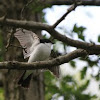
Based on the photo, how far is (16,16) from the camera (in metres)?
5.23

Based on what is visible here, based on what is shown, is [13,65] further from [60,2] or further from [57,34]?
[60,2]

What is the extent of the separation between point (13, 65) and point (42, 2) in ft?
6.68

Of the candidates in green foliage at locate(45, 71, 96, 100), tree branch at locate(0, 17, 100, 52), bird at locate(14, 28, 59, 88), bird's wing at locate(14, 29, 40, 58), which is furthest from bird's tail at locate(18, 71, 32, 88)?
tree branch at locate(0, 17, 100, 52)

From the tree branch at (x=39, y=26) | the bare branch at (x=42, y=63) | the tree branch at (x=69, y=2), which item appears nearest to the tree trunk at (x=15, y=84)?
the tree branch at (x=69, y=2)

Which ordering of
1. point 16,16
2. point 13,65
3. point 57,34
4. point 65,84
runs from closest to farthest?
point 57,34
point 13,65
point 16,16
point 65,84

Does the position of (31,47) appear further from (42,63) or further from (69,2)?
(42,63)

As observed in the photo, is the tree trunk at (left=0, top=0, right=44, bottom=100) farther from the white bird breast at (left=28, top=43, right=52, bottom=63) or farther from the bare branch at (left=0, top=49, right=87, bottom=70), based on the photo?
the bare branch at (left=0, top=49, right=87, bottom=70)

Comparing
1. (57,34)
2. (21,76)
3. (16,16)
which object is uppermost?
(57,34)

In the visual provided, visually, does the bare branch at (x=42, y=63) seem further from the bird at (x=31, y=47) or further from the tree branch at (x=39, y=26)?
the bird at (x=31, y=47)

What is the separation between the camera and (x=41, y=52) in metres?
4.26

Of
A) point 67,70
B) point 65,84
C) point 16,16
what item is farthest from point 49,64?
point 67,70

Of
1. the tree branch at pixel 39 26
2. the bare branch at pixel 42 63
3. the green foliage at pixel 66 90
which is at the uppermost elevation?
the tree branch at pixel 39 26

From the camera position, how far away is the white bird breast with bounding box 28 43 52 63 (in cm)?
422

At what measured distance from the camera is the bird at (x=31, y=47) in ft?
14.0
